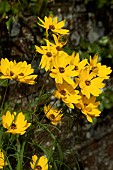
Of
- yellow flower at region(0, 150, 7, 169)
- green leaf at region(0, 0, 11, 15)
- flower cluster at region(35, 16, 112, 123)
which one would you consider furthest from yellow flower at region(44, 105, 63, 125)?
green leaf at region(0, 0, 11, 15)

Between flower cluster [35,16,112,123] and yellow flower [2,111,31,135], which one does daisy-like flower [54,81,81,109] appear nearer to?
flower cluster [35,16,112,123]

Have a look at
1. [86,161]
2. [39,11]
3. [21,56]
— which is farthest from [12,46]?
[86,161]

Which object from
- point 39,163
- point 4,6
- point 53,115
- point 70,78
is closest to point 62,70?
point 70,78

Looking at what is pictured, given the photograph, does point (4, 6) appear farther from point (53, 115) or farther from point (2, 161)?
point (2, 161)

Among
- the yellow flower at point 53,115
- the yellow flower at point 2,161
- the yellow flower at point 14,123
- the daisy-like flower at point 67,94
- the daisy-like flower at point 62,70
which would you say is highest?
the daisy-like flower at point 62,70

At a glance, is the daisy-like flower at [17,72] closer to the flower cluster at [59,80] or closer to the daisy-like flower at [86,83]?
the flower cluster at [59,80]

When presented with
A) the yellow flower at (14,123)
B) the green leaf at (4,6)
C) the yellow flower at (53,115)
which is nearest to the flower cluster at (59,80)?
the yellow flower at (14,123)
